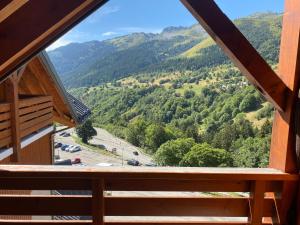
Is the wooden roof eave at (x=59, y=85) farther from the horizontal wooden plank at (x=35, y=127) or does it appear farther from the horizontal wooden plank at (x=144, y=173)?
the horizontal wooden plank at (x=144, y=173)

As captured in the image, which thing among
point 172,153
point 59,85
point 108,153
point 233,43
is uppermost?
point 233,43

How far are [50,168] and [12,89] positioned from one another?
2.81 meters

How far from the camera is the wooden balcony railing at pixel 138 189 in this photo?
60.3 inches

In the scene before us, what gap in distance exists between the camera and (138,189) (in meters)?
1.55

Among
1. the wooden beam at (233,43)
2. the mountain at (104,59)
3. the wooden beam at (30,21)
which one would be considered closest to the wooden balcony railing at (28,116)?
the wooden beam at (30,21)

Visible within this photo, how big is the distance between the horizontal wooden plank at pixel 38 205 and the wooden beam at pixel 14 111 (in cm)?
269

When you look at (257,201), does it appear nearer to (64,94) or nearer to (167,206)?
(167,206)

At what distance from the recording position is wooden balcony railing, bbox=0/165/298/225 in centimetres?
153

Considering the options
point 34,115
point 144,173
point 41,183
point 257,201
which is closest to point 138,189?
point 144,173

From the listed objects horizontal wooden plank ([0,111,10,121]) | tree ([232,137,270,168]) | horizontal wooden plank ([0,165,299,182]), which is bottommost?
tree ([232,137,270,168])

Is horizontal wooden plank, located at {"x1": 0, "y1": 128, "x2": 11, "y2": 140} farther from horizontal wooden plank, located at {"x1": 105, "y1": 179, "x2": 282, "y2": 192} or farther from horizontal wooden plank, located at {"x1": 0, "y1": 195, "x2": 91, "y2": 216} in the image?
horizontal wooden plank, located at {"x1": 105, "y1": 179, "x2": 282, "y2": 192}

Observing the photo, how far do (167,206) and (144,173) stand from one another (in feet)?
0.69

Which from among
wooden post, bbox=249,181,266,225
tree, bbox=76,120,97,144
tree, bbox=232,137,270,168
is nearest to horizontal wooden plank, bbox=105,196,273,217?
wooden post, bbox=249,181,266,225

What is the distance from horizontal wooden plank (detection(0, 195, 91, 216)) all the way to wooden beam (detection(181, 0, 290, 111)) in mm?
972
